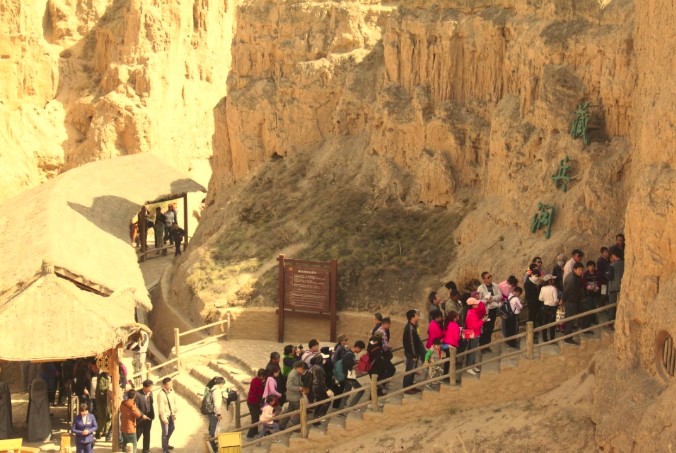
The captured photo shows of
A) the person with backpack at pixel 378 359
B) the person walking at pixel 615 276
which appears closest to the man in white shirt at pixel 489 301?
the person with backpack at pixel 378 359

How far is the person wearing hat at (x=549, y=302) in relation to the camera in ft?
74.6

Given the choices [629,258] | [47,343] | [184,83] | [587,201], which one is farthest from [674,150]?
[184,83]

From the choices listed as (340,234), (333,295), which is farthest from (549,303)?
(340,234)

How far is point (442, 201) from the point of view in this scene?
31016mm

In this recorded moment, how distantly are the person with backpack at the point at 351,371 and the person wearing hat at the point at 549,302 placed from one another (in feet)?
10.8

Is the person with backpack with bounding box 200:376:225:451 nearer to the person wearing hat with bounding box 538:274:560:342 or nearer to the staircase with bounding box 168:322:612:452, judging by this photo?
the staircase with bounding box 168:322:612:452

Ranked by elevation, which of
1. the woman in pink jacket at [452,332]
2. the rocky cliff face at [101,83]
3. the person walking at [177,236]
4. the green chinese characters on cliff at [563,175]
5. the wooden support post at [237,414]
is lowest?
the wooden support post at [237,414]

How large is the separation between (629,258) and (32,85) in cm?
3485

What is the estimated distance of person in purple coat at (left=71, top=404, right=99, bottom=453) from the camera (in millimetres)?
22969

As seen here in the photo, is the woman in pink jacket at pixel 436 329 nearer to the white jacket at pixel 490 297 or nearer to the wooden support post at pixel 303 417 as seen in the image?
the white jacket at pixel 490 297

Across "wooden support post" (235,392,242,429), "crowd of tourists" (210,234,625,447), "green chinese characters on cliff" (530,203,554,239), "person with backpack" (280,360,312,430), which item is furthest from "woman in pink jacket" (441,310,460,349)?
"wooden support post" (235,392,242,429)

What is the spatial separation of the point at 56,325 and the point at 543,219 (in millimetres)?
9964

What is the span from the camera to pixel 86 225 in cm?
3030

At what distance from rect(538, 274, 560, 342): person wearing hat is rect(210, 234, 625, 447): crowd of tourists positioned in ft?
0.06
